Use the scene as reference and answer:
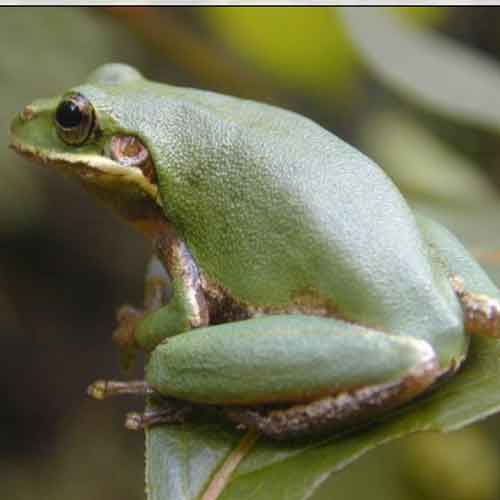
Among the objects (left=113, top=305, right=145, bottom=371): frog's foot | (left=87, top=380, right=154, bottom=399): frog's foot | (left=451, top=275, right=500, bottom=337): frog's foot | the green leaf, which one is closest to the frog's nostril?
(left=113, top=305, right=145, bottom=371): frog's foot

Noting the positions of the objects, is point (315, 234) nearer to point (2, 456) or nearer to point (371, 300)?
point (371, 300)

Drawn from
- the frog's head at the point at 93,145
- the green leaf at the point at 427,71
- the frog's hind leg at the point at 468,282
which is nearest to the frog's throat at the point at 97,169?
the frog's head at the point at 93,145

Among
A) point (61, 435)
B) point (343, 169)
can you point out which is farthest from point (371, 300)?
point (61, 435)

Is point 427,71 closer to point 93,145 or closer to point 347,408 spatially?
point 93,145

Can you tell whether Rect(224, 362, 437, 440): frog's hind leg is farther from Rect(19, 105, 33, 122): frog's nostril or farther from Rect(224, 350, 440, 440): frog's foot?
Rect(19, 105, 33, 122): frog's nostril

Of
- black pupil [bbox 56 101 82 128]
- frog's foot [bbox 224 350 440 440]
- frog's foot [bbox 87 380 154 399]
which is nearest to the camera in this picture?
frog's foot [bbox 224 350 440 440]

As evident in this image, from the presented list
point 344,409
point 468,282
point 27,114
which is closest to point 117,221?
A: point 27,114
